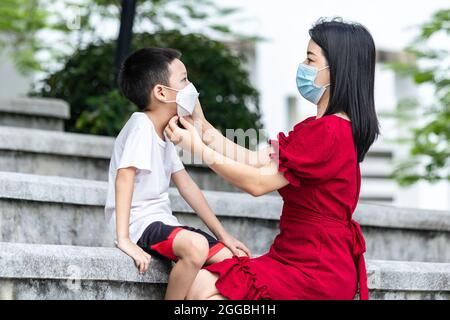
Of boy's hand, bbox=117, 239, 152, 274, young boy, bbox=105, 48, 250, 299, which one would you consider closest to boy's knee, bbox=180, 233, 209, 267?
young boy, bbox=105, 48, 250, 299

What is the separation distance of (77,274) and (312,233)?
31.2 inches

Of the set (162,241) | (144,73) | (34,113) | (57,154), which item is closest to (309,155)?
(162,241)

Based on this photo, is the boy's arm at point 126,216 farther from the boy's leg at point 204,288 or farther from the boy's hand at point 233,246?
the boy's hand at point 233,246

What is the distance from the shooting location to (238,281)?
3199 millimetres

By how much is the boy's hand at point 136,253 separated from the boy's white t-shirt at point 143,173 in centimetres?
14

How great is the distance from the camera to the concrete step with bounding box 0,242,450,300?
303cm

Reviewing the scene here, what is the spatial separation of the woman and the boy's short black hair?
21cm

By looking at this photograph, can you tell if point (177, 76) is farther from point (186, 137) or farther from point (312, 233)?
point (312, 233)

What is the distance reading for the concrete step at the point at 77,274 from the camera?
3.03 metres

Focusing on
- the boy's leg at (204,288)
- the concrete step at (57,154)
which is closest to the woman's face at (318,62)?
the boy's leg at (204,288)

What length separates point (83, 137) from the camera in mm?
5387

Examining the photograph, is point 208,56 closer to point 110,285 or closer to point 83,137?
point 83,137

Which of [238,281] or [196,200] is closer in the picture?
[238,281]
